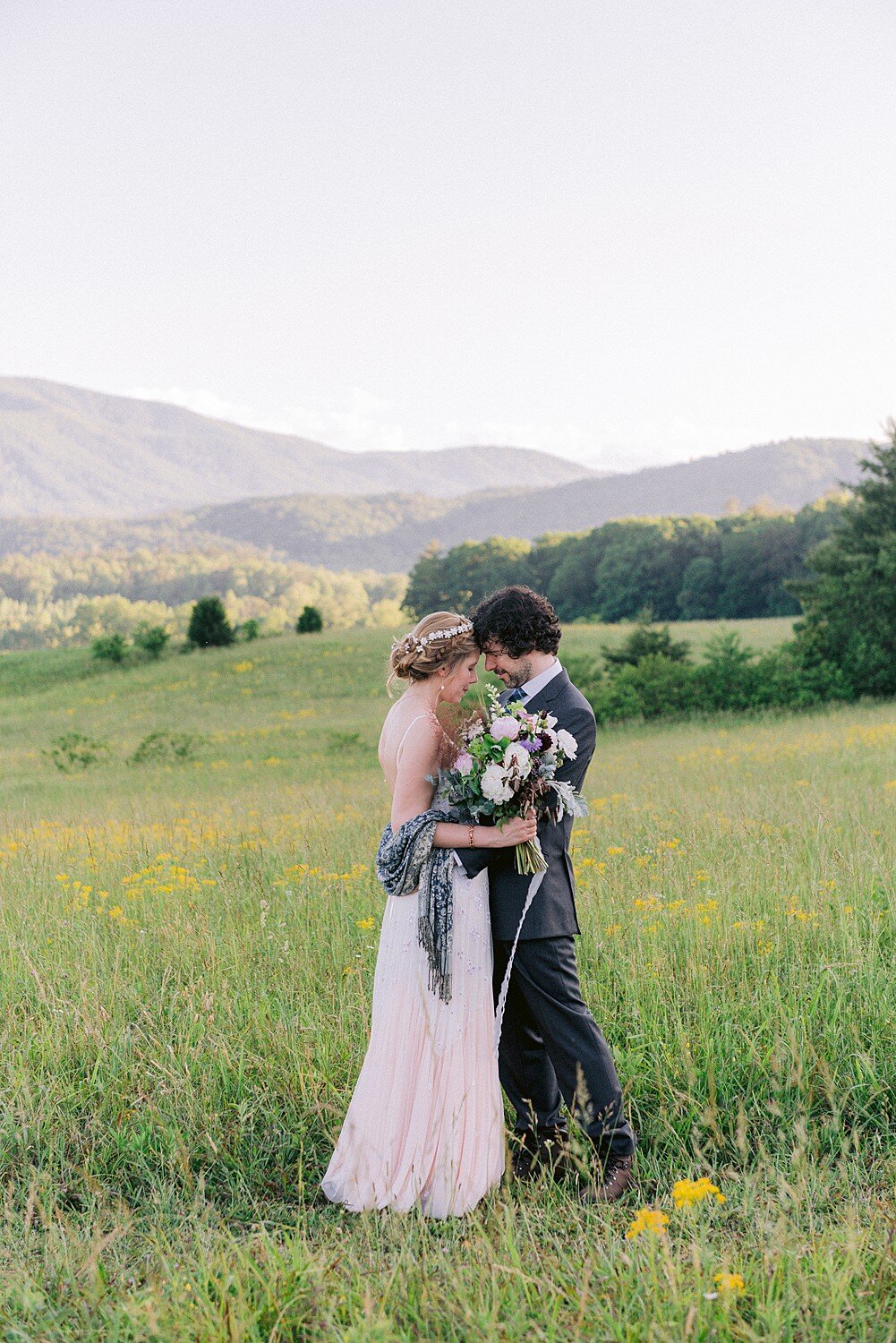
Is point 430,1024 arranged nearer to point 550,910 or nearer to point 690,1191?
point 550,910

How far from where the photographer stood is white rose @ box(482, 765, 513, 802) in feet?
10.3

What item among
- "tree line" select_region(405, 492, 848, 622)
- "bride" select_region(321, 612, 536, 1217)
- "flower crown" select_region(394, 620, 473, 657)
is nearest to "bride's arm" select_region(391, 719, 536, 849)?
"bride" select_region(321, 612, 536, 1217)

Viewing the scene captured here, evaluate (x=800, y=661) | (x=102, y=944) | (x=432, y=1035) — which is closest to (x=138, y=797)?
(x=102, y=944)

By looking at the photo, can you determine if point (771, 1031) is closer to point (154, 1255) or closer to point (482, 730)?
point (482, 730)

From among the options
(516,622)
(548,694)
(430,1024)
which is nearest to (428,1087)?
(430,1024)

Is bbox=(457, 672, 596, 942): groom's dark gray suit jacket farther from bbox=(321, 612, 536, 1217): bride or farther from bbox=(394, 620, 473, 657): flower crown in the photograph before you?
bbox=(394, 620, 473, 657): flower crown

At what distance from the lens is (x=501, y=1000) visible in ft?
11.5

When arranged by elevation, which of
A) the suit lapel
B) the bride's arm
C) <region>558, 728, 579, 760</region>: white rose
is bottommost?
the bride's arm

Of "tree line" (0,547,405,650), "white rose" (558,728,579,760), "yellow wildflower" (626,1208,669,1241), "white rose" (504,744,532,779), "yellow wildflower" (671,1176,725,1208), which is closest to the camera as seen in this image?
"yellow wildflower" (626,1208,669,1241)

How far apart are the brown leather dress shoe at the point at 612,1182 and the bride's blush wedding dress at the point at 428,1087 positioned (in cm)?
35

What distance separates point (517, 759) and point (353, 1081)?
1789 millimetres

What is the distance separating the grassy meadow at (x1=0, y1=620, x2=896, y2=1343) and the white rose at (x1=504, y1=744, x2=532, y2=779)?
1177 mm

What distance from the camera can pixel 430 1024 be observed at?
3.48m

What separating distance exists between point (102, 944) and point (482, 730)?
130 inches
